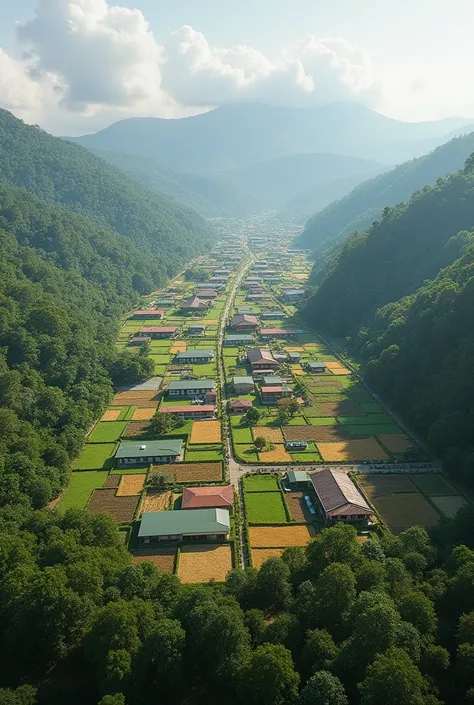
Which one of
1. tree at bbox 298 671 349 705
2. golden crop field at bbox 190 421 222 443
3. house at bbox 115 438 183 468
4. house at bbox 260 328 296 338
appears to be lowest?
house at bbox 260 328 296 338

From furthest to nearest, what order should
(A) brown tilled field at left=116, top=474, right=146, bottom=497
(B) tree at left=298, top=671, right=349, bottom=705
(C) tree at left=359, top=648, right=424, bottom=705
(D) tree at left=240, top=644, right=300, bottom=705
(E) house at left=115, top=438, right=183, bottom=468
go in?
(E) house at left=115, top=438, right=183, bottom=468 < (A) brown tilled field at left=116, top=474, right=146, bottom=497 < (D) tree at left=240, top=644, right=300, bottom=705 < (B) tree at left=298, top=671, right=349, bottom=705 < (C) tree at left=359, top=648, right=424, bottom=705

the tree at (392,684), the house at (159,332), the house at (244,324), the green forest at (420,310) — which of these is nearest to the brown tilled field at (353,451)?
the green forest at (420,310)

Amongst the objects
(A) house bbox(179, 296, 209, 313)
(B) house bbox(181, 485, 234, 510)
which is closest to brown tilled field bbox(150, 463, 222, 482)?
(B) house bbox(181, 485, 234, 510)

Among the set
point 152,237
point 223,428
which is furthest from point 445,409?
point 152,237

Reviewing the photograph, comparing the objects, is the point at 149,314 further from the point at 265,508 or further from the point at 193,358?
the point at 265,508

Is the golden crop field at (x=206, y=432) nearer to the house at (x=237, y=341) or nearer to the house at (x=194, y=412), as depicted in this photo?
the house at (x=194, y=412)

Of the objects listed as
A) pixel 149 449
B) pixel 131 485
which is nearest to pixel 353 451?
pixel 149 449

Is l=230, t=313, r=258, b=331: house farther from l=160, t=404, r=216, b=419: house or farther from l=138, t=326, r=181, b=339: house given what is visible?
l=160, t=404, r=216, b=419: house
